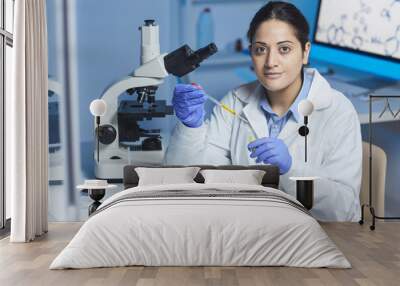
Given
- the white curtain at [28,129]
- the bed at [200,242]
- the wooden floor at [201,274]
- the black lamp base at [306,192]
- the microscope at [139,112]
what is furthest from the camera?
the microscope at [139,112]

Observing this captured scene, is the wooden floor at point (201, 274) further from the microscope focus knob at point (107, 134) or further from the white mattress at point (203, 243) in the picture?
the microscope focus knob at point (107, 134)

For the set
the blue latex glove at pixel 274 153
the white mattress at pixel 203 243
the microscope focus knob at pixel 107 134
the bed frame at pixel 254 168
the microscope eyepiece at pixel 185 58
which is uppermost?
the microscope eyepiece at pixel 185 58

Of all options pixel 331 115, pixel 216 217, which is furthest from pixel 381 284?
pixel 331 115

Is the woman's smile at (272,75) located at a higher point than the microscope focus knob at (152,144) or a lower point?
higher

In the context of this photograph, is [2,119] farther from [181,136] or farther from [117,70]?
[181,136]

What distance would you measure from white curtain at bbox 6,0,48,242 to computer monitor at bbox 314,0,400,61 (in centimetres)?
323

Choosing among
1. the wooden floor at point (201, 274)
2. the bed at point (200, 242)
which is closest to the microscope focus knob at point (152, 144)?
the wooden floor at point (201, 274)

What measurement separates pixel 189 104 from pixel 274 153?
45.3 inches

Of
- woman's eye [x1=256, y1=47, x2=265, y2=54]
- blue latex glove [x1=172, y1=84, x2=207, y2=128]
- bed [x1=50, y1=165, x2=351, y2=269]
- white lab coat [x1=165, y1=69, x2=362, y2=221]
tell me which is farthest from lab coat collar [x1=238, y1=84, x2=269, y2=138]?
bed [x1=50, y1=165, x2=351, y2=269]

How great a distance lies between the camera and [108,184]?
282 inches

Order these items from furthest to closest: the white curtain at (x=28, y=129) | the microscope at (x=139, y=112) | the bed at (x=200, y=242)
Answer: the microscope at (x=139, y=112) → the white curtain at (x=28, y=129) → the bed at (x=200, y=242)

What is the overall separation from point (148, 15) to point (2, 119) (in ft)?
6.93

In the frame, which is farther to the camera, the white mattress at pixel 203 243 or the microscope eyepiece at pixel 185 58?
the microscope eyepiece at pixel 185 58

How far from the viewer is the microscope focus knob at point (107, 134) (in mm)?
7387
